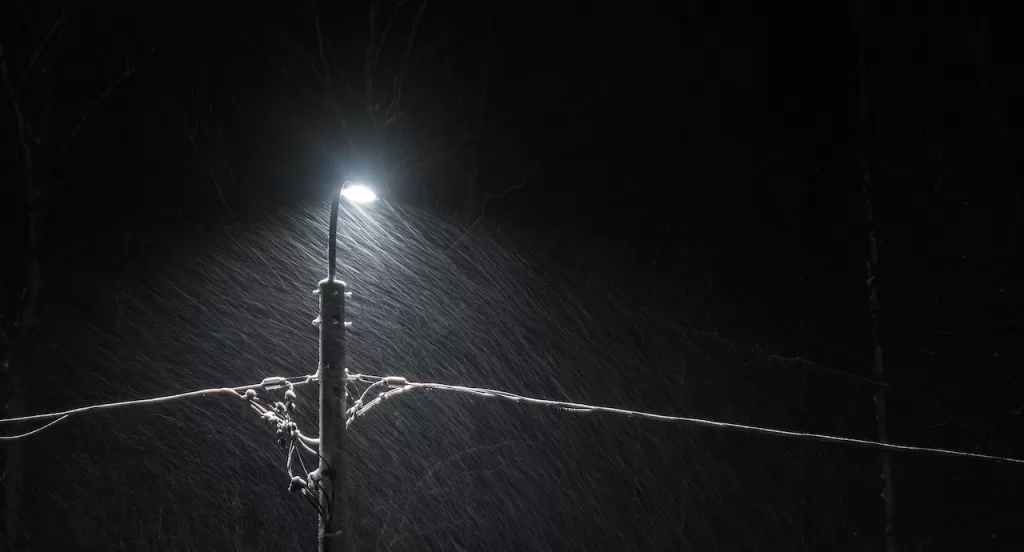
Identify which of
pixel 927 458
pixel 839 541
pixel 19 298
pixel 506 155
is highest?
pixel 19 298

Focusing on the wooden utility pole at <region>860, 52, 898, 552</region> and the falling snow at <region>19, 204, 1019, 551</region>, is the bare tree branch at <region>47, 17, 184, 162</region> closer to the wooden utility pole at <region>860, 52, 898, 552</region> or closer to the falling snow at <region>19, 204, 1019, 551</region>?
the falling snow at <region>19, 204, 1019, 551</region>

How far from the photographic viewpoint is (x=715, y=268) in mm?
4977

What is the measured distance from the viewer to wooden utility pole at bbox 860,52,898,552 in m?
4.61

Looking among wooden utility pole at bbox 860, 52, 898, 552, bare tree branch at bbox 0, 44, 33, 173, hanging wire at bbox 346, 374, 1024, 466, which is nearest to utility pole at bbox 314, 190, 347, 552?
hanging wire at bbox 346, 374, 1024, 466

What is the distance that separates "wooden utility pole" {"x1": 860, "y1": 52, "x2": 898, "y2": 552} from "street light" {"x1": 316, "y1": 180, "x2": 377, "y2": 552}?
13.7 ft

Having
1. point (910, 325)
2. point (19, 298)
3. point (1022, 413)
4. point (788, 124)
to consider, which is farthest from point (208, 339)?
point (1022, 413)

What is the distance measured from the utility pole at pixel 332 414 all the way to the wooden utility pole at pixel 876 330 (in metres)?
4.18

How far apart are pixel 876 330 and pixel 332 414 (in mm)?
4347

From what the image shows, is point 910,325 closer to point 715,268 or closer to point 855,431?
point 855,431

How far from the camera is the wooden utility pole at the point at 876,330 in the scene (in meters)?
4.61

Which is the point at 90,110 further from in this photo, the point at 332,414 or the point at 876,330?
the point at 876,330

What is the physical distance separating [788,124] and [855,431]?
8.02 ft

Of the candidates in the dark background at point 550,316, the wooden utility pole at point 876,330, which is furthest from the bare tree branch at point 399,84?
the wooden utility pole at point 876,330

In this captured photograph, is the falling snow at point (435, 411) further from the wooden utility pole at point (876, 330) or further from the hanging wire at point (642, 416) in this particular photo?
the hanging wire at point (642, 416)
